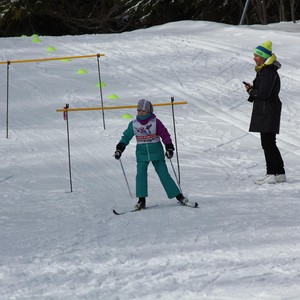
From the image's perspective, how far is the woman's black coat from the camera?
31.0ft

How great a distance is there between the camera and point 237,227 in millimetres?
7609

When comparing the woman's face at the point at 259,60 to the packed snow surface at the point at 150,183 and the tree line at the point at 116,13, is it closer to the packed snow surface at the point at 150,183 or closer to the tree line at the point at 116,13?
the packed snow surface at the point at 150,183

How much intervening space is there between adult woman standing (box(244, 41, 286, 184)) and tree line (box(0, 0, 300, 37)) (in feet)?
65.4

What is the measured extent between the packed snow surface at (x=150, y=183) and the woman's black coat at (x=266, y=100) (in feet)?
2.40

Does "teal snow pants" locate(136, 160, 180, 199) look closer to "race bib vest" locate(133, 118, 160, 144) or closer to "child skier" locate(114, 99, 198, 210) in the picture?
"child skier" locate(114, 99, 198, 210)

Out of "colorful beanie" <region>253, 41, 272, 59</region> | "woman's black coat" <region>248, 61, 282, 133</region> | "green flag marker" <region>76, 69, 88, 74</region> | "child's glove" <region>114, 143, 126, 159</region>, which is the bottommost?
"child's glove" <region>114, 143, 126, 159</region>

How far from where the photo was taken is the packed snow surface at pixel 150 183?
245 inches

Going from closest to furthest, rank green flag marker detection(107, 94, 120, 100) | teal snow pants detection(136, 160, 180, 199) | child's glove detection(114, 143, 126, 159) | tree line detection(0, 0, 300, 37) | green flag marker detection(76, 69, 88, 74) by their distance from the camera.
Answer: child's glove detection(114, 143, 126, 159) → teal snow pants detection(136, 160, 180, 199) → green flag marker detection(107, 94, 120, 100) → green flag marker detection(76, 69, 88, 74) → tree line detection(0, 0, 300, 37)

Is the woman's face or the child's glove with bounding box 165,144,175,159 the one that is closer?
the child's glove with bounding box 165,144,175,159

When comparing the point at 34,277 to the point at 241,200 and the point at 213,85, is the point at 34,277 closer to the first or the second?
the point at 241,200

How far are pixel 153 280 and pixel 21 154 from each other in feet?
19.8

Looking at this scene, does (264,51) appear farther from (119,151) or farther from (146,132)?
(119,151)

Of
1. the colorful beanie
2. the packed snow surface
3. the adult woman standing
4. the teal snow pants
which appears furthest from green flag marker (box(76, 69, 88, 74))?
the teal snow pants

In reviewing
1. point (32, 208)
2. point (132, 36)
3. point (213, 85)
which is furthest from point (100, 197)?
point (132, 36)
